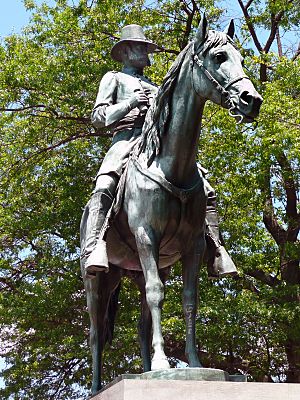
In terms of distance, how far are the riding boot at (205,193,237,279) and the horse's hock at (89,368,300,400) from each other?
137 cm

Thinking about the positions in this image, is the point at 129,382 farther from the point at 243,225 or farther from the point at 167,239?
the point at 243,225

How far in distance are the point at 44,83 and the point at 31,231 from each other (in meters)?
3.45

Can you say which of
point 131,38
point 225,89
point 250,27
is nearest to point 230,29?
point 225,89

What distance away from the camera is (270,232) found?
18797 mm

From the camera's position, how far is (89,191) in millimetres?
18656

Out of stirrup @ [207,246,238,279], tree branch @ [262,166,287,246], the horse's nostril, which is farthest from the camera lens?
tree branch @ [262,166,287,246]

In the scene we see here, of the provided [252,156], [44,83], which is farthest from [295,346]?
[44,83]

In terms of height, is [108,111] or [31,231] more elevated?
Answer: [31,231]

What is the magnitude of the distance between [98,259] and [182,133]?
1293mm

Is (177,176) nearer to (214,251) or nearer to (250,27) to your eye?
(214,251)

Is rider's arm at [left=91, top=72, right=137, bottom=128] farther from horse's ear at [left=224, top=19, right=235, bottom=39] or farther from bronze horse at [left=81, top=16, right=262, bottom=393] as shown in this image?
horse's ear at [left=224, top=19, right=235, bottom=39]

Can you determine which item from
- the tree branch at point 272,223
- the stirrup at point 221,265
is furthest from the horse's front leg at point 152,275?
the tree branch at point 272,223

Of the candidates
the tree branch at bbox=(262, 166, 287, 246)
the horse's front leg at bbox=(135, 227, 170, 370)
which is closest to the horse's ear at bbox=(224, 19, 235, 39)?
the horse's front leg at bbox=(135, 227, 170, 370)

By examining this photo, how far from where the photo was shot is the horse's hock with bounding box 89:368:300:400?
226 inches
